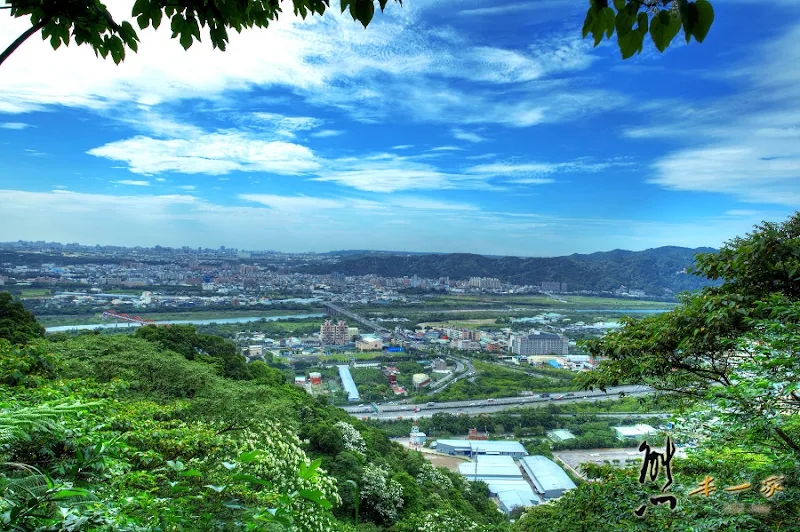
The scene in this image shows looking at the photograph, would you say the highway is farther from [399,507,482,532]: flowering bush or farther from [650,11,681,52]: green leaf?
[650,11,681,52]: green leaf

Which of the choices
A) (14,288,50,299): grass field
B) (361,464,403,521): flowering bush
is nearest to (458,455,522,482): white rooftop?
(361,464,403,521): flowering bush

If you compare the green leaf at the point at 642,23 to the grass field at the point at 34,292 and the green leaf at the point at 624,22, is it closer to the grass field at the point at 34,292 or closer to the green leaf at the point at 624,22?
the green leaf at the point at 624,22

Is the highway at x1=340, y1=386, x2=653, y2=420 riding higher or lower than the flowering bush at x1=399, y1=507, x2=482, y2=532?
lower

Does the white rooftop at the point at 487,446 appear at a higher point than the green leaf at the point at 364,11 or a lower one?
lower

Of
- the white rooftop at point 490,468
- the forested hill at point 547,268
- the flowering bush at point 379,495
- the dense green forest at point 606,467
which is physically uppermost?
the forested hill at point 547,268

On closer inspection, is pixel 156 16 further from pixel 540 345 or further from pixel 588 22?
pixel 540 345

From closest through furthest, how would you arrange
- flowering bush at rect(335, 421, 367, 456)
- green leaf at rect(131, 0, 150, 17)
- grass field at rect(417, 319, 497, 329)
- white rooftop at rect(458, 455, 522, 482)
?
green leaf at rect(131, 0, 150, 17) → flowering bush at rect(335, 421, 367, 456) → white rooftop at rect(458, 455, 522, 482) → grass field at rect(417, 319, 497, 329)

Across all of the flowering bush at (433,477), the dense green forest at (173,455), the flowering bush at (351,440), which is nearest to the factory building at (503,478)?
the dense green forest at (173,455)

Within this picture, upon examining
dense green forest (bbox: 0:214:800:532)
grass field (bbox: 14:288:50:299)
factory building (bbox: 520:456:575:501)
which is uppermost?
dense green forest (bbox: 0:214:800:532)

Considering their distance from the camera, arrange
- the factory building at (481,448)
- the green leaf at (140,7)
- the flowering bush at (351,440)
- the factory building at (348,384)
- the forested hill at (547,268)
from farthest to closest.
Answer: the forested hill at (547,268) < the factory building at (348,384) < the factory building at (481,448) < the flowering bush at (351,440) < the green leaf at (140,7)
